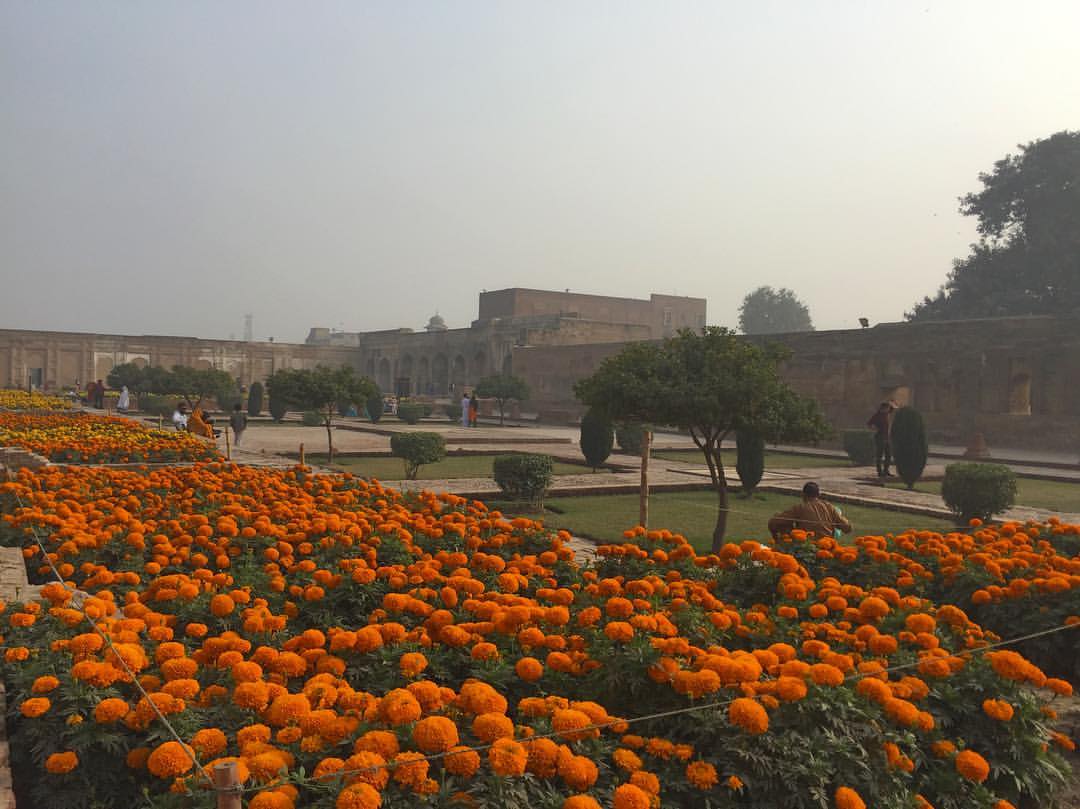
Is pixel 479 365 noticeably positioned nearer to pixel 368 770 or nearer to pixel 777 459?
pixel 777 459

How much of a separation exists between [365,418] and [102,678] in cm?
2907

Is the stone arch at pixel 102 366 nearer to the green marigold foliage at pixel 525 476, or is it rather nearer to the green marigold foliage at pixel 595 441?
the green marigold foliage at pixel 595 441

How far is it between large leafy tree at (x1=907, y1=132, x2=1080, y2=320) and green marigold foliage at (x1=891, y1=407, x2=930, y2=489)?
21.7 metres

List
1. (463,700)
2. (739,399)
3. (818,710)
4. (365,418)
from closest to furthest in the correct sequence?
(463,700)
(818,710)
(739,399)
(365,418)

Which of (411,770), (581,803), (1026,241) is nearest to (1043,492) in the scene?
(581,803)

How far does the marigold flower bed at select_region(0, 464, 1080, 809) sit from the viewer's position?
2203mm

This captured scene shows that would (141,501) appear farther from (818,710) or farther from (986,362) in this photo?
(986,362)

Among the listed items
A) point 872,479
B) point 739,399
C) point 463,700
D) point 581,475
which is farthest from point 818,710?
point 872,479

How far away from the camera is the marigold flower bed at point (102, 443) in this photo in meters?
10.5

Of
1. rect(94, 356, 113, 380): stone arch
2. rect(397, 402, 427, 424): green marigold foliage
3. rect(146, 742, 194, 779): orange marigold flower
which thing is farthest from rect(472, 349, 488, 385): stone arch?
rect(146, 742, 194, 779): orange marigold flower

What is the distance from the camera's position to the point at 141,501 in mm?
6539

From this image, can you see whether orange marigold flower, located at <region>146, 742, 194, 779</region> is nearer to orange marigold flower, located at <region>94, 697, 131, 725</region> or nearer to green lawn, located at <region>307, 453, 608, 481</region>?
orange marigold flower, located at <region>94, 697, 131, 725</region>

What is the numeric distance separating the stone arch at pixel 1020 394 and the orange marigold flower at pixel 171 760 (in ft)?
78.2

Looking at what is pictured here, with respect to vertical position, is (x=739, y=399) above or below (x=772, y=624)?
above
